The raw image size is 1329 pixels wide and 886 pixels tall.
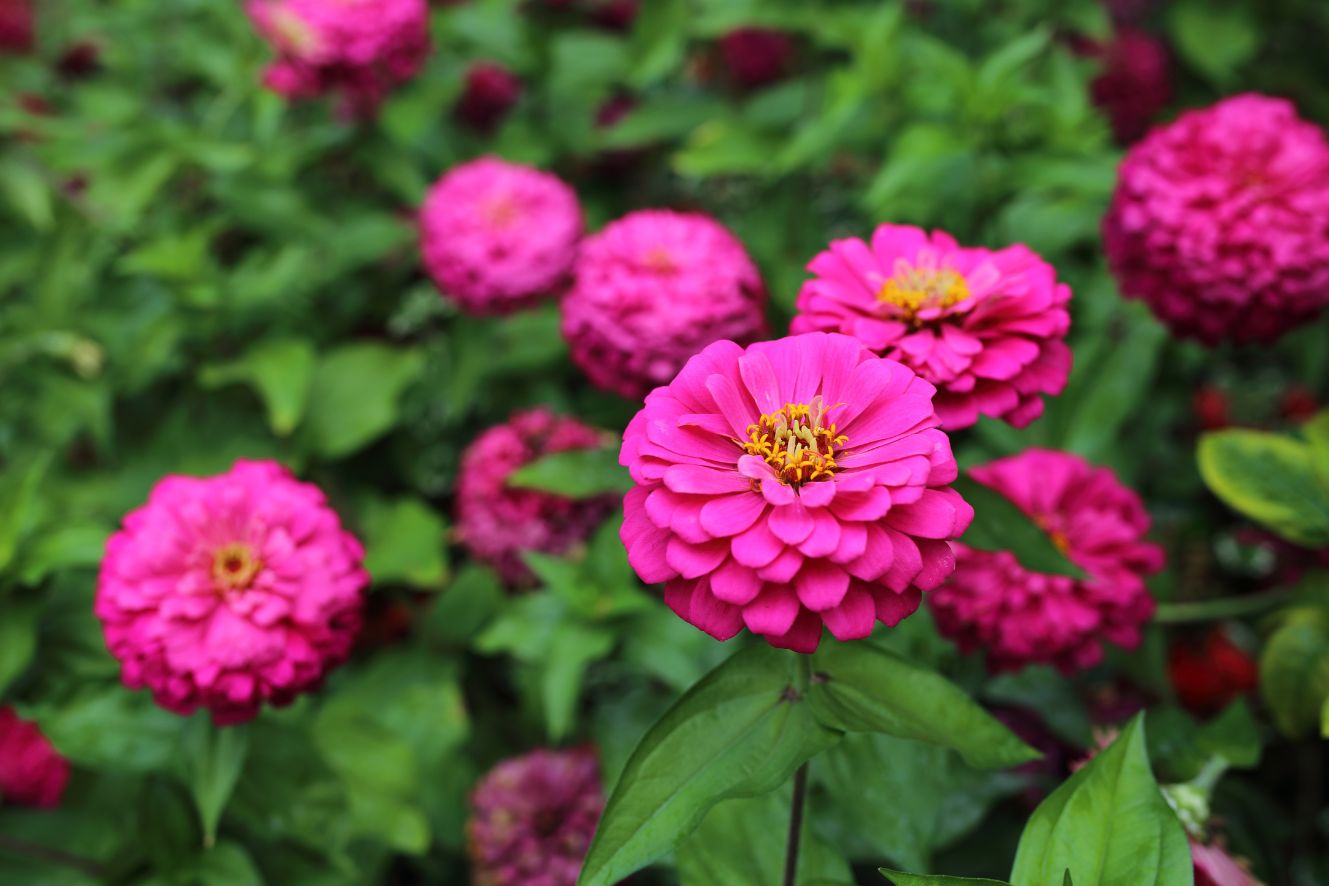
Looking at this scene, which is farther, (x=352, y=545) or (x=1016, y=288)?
(x=352, y=545)

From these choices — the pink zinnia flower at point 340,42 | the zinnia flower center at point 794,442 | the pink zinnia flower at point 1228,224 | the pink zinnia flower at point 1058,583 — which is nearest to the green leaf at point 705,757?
the zinnia flower center at point 794,442

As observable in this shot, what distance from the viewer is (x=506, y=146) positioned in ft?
6.40

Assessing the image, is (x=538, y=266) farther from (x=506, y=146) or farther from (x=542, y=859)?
(x=542, y=859)

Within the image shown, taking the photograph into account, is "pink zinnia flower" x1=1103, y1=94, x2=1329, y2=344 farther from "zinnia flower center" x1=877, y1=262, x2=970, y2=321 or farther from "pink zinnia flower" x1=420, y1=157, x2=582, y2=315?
"pink zinnia flower" x1=420, y1=157, x2=582, y2=315

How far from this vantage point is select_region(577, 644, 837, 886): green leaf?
0.73m

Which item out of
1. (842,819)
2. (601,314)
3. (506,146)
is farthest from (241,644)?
(506,146)

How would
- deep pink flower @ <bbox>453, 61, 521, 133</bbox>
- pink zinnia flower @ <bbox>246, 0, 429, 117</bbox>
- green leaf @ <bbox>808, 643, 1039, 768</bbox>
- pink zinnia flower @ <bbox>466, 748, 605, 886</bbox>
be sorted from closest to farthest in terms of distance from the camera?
green leaf @ <bbox>808, 643, 1039, 768</bbox>
pink zinnia flower @ <bbox>466, 748, 605, 886</bbox>
pink zinnia flower @ <bbox>246, 0, 429, 117</bbox>
deep pink flower @ <bbox>453, 61, 521, 133</bbox>

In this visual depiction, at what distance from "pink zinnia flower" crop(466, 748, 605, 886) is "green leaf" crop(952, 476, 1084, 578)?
68 cm

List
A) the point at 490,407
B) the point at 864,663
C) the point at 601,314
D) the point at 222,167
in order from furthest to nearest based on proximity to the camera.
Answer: the point at 490,407 < the point at 222,167 < the point at 601,314 < the point at 864,663

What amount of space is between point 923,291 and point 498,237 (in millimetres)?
862

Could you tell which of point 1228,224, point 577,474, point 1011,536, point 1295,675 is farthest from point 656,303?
point 1295,675

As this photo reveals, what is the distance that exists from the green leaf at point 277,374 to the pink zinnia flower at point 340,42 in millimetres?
454

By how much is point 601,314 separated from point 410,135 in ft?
2.43

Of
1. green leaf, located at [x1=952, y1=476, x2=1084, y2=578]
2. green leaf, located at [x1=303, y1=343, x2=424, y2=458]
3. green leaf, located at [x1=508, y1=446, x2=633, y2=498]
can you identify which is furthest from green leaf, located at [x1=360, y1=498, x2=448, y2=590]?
green leaf, located at [x1=952, y1=476, x2=1084, y2=578]
